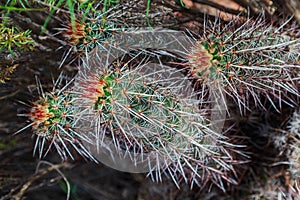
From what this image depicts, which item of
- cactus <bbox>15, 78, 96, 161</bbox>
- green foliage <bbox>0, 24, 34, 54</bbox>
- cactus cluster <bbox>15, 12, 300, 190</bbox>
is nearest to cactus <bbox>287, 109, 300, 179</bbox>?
cactus cluster <bbox>15, 12, 300, 190</bbox>

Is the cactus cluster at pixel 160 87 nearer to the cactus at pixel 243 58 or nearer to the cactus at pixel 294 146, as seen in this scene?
the cactus at pixel 243 58

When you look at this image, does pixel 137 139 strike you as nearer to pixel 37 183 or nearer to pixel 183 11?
pixel 183 11

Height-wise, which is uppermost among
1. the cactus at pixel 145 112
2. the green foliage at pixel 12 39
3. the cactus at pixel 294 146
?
the green foliage at pixel 12 39

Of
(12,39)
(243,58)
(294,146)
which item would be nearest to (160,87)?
(243,58)

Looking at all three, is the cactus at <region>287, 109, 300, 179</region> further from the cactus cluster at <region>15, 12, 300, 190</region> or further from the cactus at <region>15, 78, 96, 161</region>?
the cactus at <region>15, 78, 96, 161</region>

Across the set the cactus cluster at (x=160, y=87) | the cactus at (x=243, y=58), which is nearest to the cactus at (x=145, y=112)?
the cactus cluster at (x=160, y=87)

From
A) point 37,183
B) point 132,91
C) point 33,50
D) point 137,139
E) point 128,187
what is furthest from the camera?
point 128,187

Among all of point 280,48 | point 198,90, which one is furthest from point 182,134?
point 280,48

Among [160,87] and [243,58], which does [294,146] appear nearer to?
[243,58]
